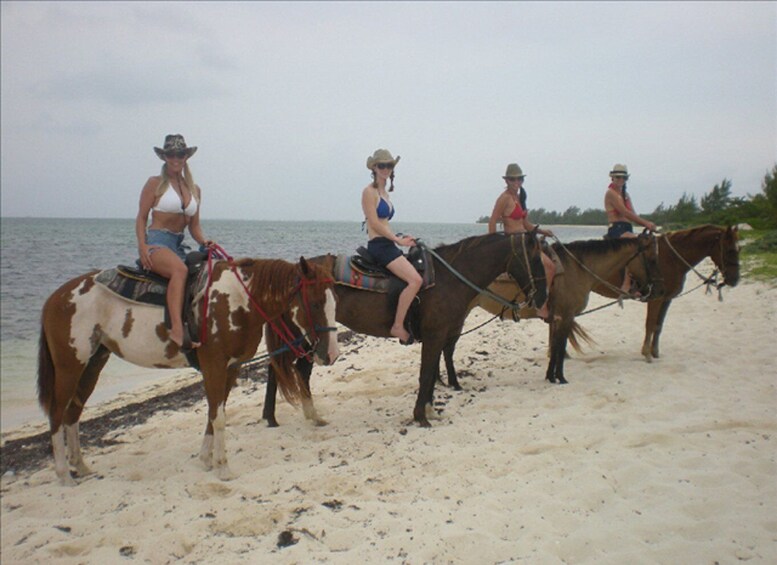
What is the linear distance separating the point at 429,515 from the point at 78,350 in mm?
3391

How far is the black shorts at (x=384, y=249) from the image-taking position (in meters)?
5.24

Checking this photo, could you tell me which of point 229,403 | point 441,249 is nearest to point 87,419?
point 229,403

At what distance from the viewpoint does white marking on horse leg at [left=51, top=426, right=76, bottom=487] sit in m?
4.38

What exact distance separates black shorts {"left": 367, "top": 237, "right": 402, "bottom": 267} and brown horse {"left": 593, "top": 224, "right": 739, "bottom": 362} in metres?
3.77

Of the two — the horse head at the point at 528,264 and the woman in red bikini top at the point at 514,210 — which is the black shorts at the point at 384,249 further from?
the woman in red bikini top at the point at 514,210

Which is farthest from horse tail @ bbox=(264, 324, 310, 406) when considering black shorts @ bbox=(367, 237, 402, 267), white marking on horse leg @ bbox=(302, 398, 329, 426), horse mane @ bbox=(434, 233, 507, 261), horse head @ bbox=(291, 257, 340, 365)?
horse mane @ bbox=(434, 233, 507, 261)

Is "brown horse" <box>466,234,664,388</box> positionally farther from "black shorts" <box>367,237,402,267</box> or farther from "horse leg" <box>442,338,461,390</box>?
"black shorts" <box>367,237,402,267</box>

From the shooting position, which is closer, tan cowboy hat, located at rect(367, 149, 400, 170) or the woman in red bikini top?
tan cowboy hat, located at rect(367, 149, 400, 170)

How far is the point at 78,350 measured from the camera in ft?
14.5

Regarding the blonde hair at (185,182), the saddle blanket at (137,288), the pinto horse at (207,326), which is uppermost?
the blonde hair at (185,182)

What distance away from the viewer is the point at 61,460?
4.41m

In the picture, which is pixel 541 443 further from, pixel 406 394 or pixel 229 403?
pixel 229 403

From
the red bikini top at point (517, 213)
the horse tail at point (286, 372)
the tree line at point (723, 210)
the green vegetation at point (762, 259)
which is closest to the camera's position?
the horse tail at point (286, 372)

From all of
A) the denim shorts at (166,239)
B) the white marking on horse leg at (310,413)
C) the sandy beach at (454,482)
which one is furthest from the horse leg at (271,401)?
the denim shorts at (166,239)
